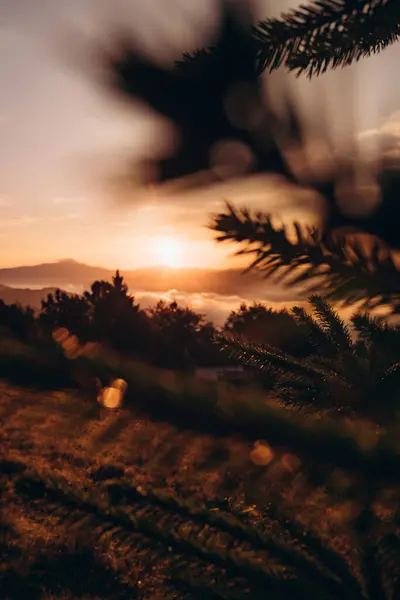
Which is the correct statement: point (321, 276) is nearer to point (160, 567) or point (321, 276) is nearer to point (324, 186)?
point (160, 567)

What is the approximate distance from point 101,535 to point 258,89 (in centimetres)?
194

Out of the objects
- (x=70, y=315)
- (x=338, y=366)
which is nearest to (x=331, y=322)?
(x=338, y=366)

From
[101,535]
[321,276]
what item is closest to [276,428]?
[101,535]

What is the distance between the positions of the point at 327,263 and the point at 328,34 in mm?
477

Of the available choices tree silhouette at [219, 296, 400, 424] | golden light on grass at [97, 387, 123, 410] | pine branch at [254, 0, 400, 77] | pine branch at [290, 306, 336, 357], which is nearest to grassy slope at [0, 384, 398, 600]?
golden light on grass at [97, 387, 123, 410]

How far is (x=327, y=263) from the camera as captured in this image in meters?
0.57

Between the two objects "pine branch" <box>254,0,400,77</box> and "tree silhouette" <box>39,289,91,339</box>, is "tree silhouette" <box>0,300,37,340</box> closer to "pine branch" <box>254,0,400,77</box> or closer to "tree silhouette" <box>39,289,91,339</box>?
"tree silhouette" <box>39,289,91,339</box>

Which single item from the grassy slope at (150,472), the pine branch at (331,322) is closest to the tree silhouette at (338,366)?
the pine branch at (331,322)

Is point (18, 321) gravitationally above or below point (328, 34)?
below

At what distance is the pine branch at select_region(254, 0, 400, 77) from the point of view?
2.74ft

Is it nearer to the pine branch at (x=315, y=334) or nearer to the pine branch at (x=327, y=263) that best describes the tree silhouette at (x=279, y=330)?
the pine branch at (x=315, y=334)

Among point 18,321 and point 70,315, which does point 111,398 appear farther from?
point 70,315

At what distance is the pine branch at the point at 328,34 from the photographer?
0.84 metres

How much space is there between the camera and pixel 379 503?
310 millimetres
